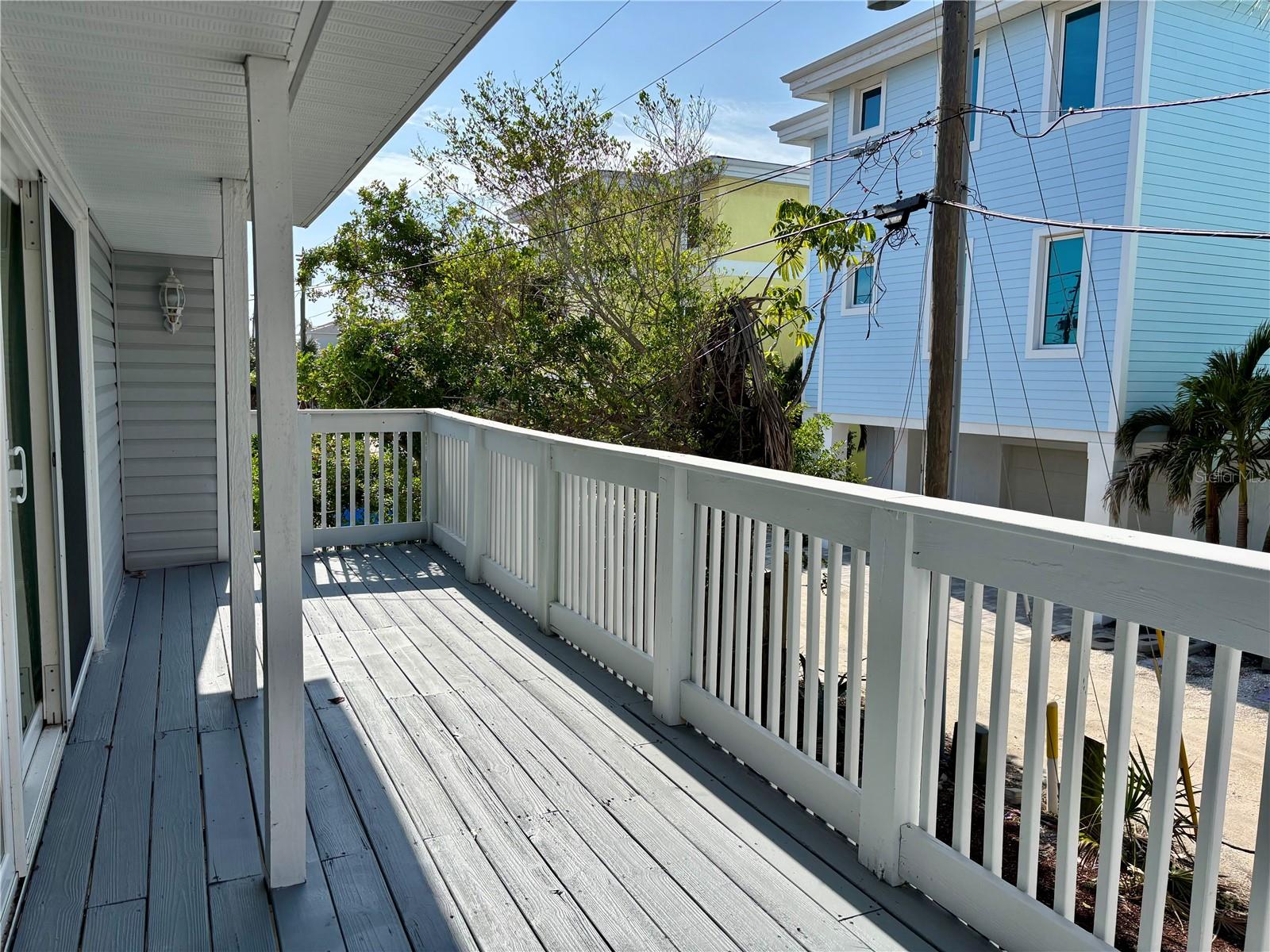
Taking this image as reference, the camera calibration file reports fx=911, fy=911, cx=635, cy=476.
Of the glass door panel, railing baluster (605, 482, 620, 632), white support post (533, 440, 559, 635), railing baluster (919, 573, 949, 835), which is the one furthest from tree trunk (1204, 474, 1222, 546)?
the glass door panel

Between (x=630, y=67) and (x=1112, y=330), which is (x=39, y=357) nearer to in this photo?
(x=1112, y=330)

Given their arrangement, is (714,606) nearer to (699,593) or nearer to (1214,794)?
(699,593)

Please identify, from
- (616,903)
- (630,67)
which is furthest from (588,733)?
(630,67)

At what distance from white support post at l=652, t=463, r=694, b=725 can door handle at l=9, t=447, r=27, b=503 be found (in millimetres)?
2041

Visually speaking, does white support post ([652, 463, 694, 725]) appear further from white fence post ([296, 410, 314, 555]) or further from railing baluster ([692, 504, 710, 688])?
white fence post ([296, 410, 314, 555])

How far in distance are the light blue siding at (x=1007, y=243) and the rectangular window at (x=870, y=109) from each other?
0.63ft

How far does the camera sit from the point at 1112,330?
32.0 feet

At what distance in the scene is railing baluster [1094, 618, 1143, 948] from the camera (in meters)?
1.77

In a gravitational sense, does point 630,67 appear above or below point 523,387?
above

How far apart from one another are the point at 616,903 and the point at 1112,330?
9477mm

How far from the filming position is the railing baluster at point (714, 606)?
3.09m

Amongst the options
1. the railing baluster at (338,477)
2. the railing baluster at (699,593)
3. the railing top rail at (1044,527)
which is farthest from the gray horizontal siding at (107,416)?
the railing top rail at (1044,527)

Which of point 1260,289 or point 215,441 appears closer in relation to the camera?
point 215,441

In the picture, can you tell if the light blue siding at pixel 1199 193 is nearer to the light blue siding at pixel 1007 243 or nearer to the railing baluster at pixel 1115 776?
the light blue siding at pixel 1007 243
